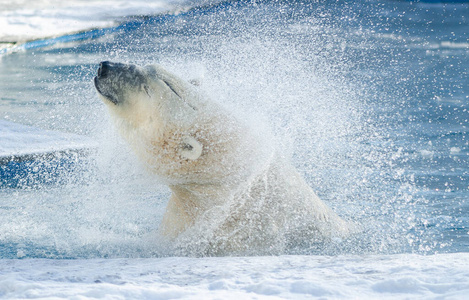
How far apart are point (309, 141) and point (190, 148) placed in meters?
3.28

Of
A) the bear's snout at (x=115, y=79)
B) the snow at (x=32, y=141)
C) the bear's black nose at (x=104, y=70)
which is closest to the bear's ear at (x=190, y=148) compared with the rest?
the bear's snout at (x=115, y=79)

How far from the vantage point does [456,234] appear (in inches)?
116

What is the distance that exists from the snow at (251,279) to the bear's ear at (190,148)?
0.49m

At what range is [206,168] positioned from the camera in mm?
2521

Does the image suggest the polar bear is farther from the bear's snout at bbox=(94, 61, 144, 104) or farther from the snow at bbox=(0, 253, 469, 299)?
the snow at bbox=(0, 253, 469, 299)

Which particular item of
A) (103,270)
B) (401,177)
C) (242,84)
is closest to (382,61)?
(401,177)

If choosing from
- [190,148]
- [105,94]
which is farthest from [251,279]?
[105,94]

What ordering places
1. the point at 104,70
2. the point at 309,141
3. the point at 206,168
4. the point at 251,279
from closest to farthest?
the point at 251,279 → the point at 104,70 → the point at 206,168 → the point at 309,141

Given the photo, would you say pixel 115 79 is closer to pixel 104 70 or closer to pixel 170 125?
pixel 104 70

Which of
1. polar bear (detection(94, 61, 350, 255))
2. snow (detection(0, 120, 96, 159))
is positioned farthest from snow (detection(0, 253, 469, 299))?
snow (detection(0, 120, 96, 159))

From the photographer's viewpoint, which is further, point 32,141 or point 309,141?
point 309,141

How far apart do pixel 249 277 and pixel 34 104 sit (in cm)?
644

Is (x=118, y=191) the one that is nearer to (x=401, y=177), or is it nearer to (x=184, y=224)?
(x=184, y=224)

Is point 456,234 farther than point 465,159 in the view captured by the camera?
No
